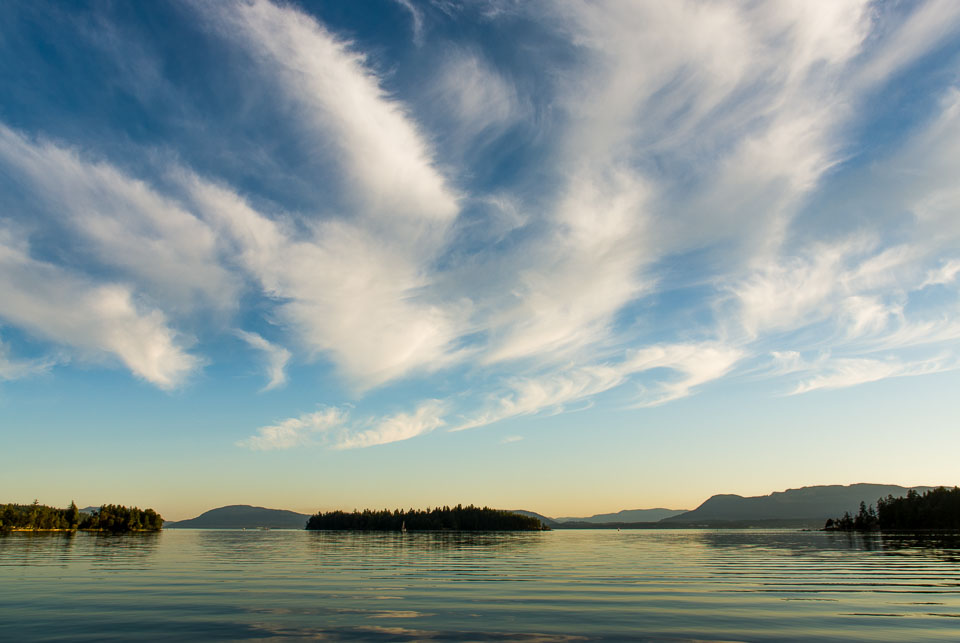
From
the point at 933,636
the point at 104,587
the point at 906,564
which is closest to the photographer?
the point at 933,636

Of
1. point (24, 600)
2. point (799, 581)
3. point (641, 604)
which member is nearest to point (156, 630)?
point (24, 600)

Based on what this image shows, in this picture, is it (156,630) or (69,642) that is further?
(156,630)

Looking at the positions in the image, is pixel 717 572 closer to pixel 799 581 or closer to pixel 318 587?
pixel 799 581

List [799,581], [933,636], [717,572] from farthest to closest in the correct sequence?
[717,572]
[799,581]
[933,636]

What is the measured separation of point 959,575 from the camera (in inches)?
1935

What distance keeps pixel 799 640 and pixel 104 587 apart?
1868 inches

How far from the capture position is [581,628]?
25.9 metres

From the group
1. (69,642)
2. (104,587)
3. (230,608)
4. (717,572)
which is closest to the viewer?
(69,642)

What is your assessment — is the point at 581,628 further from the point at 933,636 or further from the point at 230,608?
the point at 230,608

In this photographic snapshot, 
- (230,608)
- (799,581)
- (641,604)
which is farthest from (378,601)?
(799,581)

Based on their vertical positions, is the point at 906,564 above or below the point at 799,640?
below

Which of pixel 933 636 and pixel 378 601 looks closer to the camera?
pixel 933 636

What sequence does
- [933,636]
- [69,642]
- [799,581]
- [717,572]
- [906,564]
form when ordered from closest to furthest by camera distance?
[69,642], [933,636], [799,581], [717,572], [906,564]

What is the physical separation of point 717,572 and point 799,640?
113 feet
